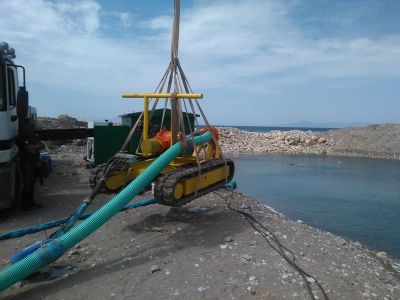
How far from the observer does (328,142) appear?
37969 mm

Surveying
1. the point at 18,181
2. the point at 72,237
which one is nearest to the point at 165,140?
the point at 72,237

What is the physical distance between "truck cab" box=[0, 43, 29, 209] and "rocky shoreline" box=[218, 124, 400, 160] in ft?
76.9

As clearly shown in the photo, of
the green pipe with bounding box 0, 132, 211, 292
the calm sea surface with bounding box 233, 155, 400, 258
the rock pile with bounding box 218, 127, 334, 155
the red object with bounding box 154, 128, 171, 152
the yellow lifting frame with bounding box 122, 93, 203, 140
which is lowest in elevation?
the calm sea surface with bounding box 233, 155, 400, 258

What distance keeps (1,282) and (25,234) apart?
7.12 feet

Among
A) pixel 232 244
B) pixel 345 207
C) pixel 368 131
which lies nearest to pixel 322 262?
pixel 232 244

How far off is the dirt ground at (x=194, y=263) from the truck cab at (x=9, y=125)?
0.65 metres

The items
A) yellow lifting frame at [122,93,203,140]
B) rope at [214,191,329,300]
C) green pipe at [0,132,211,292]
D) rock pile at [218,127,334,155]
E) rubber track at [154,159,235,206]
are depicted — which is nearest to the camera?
green pipe at [0,132,211,292]

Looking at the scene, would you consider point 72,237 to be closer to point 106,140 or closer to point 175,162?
point 175,162

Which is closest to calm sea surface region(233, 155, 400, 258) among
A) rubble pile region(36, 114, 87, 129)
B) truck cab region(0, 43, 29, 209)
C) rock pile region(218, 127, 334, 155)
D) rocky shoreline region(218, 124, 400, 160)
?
truck cab region(0, 43, 29, 209)

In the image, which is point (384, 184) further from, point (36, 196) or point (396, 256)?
point (36, 196)

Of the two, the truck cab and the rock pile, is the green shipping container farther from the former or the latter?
the rock pile

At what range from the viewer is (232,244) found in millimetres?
6102

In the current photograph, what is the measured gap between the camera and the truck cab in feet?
24.0

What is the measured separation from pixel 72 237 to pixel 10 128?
3.58 metres
